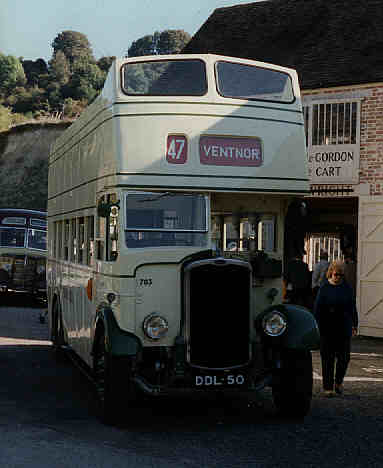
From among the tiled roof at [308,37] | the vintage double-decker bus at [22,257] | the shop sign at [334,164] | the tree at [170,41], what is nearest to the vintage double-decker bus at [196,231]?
the shop sign at [334,164]

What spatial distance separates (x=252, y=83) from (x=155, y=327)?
305 centimetres

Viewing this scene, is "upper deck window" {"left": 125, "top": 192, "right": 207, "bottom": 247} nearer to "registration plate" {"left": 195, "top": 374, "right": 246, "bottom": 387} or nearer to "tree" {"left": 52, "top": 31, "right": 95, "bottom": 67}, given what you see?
"registration plate" {"left": 195, "top": 374, "right": 246, "bottom": 387}

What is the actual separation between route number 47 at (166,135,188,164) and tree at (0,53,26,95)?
108434mm

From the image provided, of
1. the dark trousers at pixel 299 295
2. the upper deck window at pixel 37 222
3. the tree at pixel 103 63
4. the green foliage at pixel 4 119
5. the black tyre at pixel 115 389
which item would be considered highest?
the tree at pixel 103 63

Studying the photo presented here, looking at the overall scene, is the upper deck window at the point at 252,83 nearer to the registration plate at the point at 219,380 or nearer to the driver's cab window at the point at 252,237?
the driver's cab window at the point at 252,237

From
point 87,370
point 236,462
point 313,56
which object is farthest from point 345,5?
point 236,462

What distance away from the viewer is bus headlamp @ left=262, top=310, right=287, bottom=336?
9016 millimetres

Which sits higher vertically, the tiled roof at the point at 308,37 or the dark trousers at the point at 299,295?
the tiled roof at the point at 308,37

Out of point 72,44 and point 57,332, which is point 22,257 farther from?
point 72,44

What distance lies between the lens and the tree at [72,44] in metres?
146

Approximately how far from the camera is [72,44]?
148 m

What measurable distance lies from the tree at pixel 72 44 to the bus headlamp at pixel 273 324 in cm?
14051

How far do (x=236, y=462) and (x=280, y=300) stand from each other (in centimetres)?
268

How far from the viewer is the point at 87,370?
11703 mm
